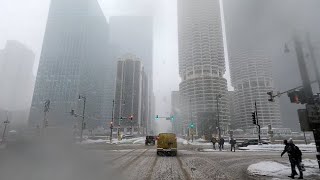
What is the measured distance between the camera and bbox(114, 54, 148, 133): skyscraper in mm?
171750

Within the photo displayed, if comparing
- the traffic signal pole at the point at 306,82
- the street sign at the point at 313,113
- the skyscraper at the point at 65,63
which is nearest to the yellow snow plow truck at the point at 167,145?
the traffic signal pole at the point at 306,82

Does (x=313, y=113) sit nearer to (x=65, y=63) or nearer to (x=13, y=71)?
(x=13, y=71)

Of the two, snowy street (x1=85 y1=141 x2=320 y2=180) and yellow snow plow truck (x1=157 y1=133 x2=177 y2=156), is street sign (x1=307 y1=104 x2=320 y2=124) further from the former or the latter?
yellow snow plow truck (x1=157 y1=133 x2=177 y2=156)

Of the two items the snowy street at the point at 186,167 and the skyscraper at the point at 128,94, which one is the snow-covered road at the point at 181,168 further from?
the skyscraper at the point at 128,94

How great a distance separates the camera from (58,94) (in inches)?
6964

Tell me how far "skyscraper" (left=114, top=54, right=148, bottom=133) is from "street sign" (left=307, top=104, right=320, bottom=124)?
524ft

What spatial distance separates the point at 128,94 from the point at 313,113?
559 feet

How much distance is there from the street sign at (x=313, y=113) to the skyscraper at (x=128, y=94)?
524 feet

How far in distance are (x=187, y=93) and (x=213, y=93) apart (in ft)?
68.9

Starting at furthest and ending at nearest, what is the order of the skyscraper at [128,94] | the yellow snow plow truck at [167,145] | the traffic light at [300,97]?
1. the skyscraper at [128,94]
2. the yellow snow plow truck at [167,145]
3. the traffic light at [300,97]

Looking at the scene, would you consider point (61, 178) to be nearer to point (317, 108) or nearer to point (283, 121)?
point (317, 108)

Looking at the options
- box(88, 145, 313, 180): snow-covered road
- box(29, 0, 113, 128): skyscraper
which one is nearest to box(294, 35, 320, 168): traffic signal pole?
box(88, 145, 313, 180): snow-covered road

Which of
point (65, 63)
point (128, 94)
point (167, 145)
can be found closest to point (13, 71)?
point (167, 145)

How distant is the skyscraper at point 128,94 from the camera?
172 meters
